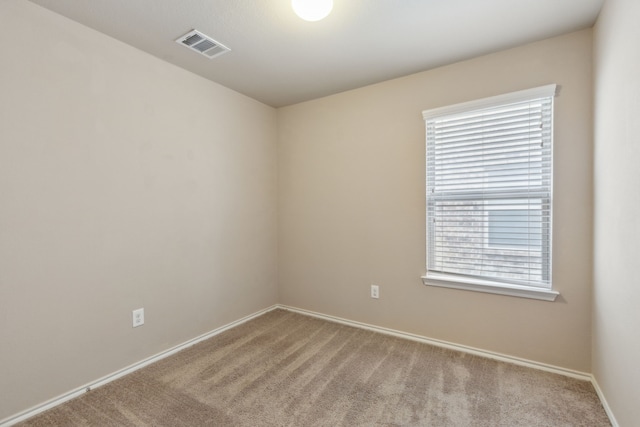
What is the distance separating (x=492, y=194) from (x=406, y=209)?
672mm

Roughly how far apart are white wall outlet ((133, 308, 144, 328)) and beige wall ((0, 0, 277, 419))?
40 mm

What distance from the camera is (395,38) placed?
2.04 meters

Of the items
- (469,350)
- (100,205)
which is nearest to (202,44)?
(100,205)

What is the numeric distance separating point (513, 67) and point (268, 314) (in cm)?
314

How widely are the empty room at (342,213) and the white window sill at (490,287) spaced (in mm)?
16

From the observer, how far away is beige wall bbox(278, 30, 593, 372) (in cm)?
197

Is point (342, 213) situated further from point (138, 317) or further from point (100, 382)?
point (100, 382)

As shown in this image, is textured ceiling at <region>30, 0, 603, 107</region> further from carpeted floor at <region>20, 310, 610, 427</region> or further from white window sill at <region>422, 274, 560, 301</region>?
carpeted floor at <region>20, 310, 610, 427</region>

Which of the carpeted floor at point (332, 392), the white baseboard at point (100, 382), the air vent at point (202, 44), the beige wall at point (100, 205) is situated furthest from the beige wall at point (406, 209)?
the air vent at point (202, 44)

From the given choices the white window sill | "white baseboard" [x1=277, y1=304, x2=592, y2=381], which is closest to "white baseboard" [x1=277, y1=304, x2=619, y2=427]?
"white baseboard" [x1=277, y1=304, x2=592, y2=381]

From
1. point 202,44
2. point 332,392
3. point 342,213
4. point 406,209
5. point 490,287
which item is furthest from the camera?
point 342,213

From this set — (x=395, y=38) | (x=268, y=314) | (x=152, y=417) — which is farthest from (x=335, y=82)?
(x=152, y=417)

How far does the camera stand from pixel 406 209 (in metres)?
2.62

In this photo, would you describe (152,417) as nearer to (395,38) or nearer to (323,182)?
(323,182)
